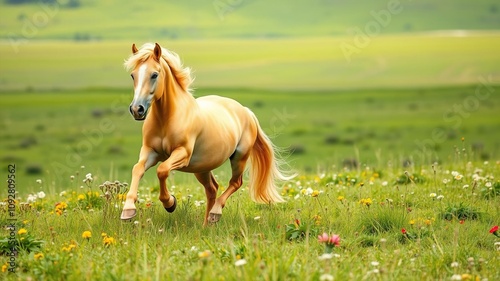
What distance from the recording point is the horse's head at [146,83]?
28.8 ft

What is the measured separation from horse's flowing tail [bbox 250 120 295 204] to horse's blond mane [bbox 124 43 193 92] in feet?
5.29

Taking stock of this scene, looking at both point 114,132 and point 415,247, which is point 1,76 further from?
point 415,247

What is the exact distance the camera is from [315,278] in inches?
267

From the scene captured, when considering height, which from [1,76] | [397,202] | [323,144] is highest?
[397,202]

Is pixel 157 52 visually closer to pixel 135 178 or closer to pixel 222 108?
pixel 135 178

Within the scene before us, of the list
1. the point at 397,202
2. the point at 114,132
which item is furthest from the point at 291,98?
the point at 397,202

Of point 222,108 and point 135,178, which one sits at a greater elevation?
point 222,108

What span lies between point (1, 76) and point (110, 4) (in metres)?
63.1

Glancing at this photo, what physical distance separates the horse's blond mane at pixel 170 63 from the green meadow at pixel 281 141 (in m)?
1.07

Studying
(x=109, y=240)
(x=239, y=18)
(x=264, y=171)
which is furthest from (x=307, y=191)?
(x=239, y=18)

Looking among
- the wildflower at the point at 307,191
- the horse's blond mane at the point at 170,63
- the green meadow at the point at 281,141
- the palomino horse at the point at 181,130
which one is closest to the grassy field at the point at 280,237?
the green meadow at the point at 281,141

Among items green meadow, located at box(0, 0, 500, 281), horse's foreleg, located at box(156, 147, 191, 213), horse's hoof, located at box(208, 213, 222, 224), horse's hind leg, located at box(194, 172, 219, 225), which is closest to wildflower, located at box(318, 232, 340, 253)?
green meadow, located at box(0, 0, 500, 281)

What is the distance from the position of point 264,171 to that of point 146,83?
288 cm

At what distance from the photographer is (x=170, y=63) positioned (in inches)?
386
